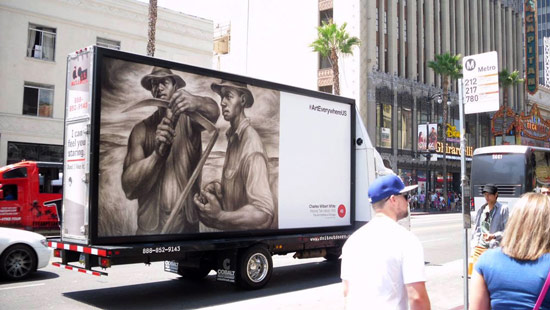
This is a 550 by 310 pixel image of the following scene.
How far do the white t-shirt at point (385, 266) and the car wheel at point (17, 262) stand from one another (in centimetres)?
870

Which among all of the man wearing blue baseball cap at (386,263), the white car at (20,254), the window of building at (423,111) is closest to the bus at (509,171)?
the white car at (20,254)

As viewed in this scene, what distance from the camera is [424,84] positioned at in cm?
4706

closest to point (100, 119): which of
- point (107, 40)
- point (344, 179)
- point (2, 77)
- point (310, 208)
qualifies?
point (310, 208)

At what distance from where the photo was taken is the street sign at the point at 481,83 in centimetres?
602

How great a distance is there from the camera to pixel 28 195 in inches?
671

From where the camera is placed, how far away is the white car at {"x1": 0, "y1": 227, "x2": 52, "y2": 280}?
31.9 ft

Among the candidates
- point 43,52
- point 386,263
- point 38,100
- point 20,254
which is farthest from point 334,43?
point 386,263

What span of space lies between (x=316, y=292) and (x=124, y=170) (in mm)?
4162

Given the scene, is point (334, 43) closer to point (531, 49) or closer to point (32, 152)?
point (32, 152)

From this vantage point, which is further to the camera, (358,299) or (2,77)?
(2,77)

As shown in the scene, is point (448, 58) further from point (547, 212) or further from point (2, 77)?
point (547, 212)

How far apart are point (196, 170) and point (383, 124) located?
35432 mm

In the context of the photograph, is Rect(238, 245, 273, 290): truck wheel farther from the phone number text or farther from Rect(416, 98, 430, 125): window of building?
Rect(416, 98, 430, 125): window of building

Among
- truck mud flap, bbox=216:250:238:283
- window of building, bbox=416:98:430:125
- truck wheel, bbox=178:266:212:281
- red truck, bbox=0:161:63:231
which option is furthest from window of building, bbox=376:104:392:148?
truck mud flap, bbox=216:250:238:283
